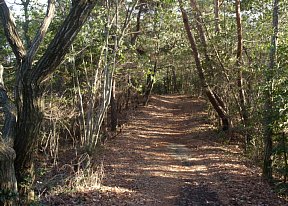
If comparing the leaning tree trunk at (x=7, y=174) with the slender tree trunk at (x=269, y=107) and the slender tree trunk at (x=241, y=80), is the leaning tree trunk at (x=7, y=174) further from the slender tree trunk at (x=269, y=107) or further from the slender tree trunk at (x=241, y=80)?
the slender tree trunk at (x=241, y=80)

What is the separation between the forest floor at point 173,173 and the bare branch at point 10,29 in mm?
3573

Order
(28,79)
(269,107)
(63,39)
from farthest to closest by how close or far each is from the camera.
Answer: (269,107) < (28,79) < (63,39)

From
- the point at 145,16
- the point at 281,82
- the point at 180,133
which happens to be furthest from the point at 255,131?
the point at 145,16

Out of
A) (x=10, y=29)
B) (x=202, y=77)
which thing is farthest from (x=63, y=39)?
(x=202, y=77)

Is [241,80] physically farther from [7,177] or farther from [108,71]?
[7,177]

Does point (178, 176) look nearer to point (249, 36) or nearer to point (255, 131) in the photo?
point (255, 131)

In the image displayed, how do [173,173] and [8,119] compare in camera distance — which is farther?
[173,173]

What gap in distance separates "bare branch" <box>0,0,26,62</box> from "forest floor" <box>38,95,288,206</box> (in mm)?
3573

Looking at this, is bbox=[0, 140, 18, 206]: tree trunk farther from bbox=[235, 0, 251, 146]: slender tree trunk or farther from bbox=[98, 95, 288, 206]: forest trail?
bbox=[235, 0, 251, 146]: slender tree trunk

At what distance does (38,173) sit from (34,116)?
1.97 metres

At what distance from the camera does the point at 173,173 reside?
38.8ft

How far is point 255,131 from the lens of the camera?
1392cm

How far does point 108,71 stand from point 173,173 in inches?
168

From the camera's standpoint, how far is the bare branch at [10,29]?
6070mm
